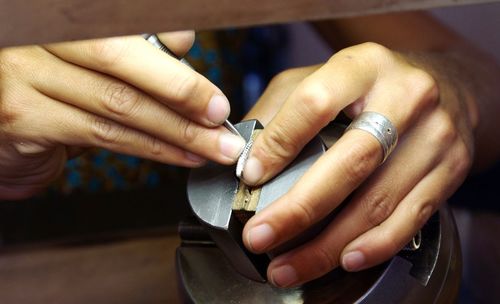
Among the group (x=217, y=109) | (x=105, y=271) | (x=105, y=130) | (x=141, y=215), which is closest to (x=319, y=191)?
(x=217, y=109)

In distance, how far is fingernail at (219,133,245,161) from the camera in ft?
1.70

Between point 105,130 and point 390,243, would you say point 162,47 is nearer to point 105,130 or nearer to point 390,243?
point 105,130

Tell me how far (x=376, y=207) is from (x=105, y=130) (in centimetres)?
25

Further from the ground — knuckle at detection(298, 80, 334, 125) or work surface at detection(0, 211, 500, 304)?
knuckle at detection(298, 80, 334, 125)

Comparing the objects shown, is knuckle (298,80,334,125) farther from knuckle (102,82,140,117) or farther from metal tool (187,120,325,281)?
knuckle (102,82,140,117)

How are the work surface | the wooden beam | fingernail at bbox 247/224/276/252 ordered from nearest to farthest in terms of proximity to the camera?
the wooden beam → fingernail at bbox 247/224/276/252 → the work surface

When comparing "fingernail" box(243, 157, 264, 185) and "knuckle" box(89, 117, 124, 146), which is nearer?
"fingernail" box(243, 157, 264, 185)

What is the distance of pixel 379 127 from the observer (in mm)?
528

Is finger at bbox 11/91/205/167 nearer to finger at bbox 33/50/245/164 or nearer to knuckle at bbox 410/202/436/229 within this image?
finger at bbox 33/50/245/164

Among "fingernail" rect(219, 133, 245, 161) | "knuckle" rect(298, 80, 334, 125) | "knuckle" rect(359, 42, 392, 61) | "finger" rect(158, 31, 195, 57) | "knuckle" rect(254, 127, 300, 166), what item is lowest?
"fingernail" rect(219, 133, 245, 161)

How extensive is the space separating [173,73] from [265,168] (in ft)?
0.33

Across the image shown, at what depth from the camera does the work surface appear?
70cm

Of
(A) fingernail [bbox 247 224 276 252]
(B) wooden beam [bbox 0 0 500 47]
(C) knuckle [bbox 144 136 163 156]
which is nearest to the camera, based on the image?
(B) wooden beam [bbox 0 0 500 47]

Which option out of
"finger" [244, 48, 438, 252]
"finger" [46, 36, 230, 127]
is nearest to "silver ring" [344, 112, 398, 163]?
"finger" [244, 48, 438, 252]
